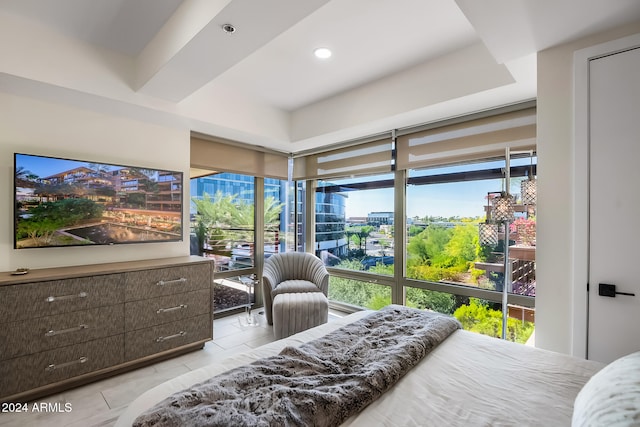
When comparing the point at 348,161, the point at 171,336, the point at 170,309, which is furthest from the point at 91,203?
the point at 348,161

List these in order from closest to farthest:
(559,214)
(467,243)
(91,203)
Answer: (559,214) → (91,203) → (467,243)

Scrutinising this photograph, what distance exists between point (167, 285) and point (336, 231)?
7.87 ft

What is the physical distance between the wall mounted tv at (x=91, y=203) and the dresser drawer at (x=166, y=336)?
0.86 m

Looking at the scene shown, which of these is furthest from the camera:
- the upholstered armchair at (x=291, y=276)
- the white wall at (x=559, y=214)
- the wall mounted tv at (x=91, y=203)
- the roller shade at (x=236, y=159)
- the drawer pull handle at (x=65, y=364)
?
the roller shade at (x=236, y=159)

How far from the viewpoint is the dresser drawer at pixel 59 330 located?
201cm

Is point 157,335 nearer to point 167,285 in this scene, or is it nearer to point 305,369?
point 167,285

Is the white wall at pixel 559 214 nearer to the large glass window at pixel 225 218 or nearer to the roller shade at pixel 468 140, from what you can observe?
the roller shade at pixel 468 140

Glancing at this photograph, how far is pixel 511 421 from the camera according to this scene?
42.1 inches

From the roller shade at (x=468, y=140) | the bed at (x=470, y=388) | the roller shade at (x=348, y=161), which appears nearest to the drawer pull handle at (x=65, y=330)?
the bed at (x=470, y=388)

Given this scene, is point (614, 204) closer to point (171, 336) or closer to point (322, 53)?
point (322, 53)

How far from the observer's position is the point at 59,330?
2.18 m

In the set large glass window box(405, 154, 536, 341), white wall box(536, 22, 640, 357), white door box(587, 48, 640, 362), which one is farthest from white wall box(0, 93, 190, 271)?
white door box(587, 48, 640, 362)

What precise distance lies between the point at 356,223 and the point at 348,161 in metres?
0.87

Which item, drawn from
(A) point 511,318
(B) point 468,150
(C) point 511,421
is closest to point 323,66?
(B) point 468,150
